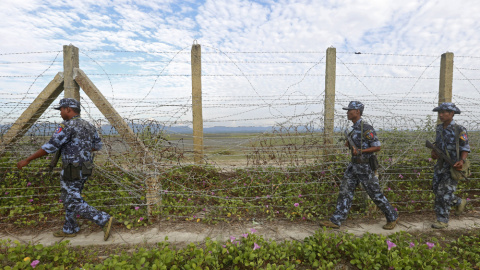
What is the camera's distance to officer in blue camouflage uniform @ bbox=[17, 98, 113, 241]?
10.9 ft

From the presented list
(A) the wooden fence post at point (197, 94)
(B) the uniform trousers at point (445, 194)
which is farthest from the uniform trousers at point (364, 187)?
(A) the wooden fence post at point (197, 94)

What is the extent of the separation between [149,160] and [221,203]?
143 cm

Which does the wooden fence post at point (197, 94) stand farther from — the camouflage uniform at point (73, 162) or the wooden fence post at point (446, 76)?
the wooden fence post at point (446, 76)

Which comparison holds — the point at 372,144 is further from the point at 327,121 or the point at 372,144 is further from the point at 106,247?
the point at 106,247

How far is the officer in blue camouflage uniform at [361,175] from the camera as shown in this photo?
3.57m

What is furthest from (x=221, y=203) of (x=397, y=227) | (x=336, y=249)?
(x=397, y=227)

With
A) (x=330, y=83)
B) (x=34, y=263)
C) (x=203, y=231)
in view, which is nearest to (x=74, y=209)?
(x=34, y=263)

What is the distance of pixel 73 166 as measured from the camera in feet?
10.9

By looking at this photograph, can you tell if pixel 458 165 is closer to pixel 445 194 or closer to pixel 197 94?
pixel 445 194

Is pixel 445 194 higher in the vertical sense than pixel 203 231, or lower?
higher

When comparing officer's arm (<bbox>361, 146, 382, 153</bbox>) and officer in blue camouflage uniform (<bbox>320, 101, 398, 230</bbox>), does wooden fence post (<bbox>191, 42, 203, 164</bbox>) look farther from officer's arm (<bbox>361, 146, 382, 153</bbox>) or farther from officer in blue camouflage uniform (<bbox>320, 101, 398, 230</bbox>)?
officer's arm (<bbox>361, 146, 382, 153</bbox>)

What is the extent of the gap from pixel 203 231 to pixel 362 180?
2486mm

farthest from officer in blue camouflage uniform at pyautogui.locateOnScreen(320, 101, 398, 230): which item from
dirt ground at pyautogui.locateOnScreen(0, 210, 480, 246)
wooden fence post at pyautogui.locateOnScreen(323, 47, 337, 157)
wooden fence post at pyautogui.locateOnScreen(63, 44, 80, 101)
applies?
wooden fence post at pyautogui.locateOnScreen(63, 44, 80, 101)

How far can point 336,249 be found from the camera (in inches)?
110
